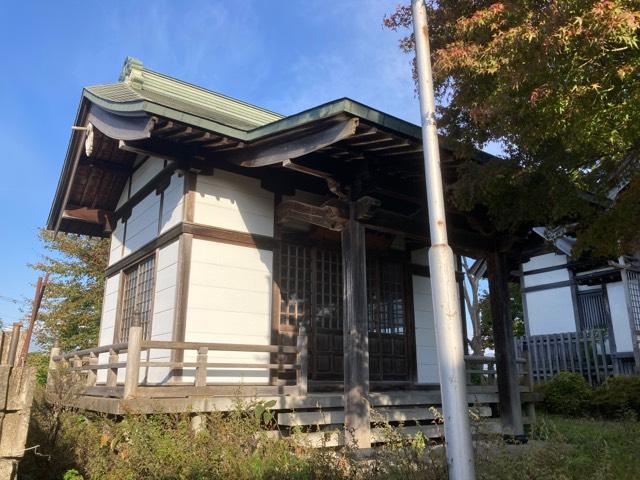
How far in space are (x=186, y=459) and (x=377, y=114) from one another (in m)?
4.78

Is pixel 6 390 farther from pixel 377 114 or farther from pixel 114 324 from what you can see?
pixel 114 324

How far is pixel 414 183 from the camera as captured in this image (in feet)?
30.4

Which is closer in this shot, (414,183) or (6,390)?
(6,390)

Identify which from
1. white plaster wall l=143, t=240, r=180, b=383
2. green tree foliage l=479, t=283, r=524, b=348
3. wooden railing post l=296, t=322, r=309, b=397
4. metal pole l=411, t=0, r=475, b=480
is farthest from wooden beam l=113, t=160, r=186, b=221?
green tree foliage l=479, t=283, r=524, b=348

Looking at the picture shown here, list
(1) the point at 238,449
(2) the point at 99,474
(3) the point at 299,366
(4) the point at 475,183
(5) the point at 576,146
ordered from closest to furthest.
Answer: (5) the point at 576,146 → (1) the point at 238,449 → (2) the point at 99,474 → (4) the point at 475,183 → (3) the point at 299,366

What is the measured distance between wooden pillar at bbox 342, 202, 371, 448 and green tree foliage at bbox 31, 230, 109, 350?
666 inches

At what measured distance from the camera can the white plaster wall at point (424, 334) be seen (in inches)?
428

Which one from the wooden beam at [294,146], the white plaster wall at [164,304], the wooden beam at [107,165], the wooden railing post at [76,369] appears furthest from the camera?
the wooden beam at [107,165]

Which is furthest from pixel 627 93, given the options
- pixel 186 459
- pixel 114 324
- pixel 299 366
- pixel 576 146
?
pixel 114 324

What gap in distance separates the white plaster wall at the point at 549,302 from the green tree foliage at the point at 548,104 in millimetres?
11509

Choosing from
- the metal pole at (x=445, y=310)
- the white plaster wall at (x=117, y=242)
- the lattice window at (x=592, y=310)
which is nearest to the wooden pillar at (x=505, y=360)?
the metal pole at (x=445, y=310)

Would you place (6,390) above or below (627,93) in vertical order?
below

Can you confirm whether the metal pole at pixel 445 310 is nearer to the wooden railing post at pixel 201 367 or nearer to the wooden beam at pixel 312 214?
the wooden beam at pixel 312 214

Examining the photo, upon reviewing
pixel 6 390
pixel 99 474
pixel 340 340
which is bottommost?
pixel 99 474
